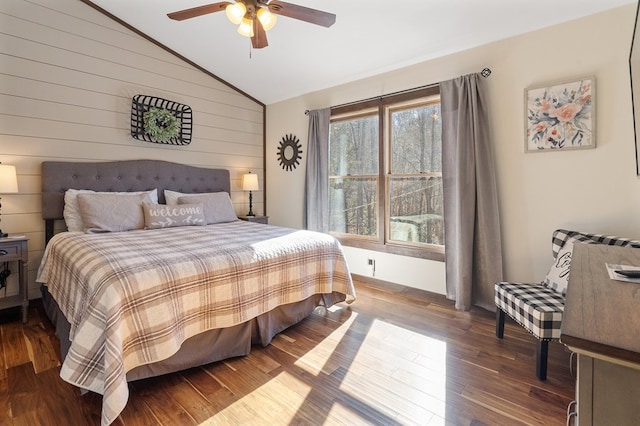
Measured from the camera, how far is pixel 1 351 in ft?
7.16

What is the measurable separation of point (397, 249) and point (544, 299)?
161 centimetres

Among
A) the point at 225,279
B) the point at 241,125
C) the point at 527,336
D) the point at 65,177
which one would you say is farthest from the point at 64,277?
the point at 527,336

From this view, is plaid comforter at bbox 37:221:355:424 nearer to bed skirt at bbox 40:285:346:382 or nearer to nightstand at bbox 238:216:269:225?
bed skirt at bbox 40:285:346:382

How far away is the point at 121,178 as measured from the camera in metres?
3.44

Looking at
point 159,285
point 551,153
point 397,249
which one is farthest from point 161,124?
point 551,153

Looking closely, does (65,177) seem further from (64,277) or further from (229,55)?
(229,55)

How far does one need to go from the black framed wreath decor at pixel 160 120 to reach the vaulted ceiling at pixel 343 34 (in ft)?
2.39

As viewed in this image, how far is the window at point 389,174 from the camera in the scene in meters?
3.28

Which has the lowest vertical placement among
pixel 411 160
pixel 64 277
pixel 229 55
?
pixel 64 277

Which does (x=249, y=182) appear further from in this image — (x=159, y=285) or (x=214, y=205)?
(x=159, y=285)

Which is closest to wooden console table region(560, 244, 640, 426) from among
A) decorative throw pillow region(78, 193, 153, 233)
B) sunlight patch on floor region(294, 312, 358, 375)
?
sunlight patch on floor region(294, 312, 358, 375)

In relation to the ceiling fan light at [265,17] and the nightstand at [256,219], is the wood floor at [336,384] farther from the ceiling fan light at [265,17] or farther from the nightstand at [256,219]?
the ceiling fan light at [265,17]

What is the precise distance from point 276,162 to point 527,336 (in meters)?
3.74

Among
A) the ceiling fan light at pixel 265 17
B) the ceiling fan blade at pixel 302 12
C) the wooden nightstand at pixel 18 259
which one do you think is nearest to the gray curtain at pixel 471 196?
Answer: the ceiling fan blade at pixel 302 12
